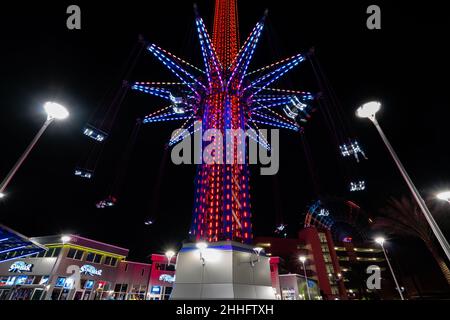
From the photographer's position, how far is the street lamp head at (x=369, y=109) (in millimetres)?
10234

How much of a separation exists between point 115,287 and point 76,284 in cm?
718

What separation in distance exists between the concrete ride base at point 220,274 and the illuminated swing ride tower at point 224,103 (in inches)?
33.6

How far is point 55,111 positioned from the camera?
10.7 meters

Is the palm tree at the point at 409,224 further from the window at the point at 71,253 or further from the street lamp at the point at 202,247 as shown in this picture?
the window at the point at 71,253

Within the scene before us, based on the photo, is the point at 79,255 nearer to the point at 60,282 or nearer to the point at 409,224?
the point at 60,282

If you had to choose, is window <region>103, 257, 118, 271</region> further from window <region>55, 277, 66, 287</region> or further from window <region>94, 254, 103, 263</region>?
Answer: window <region>55, 277, 66, 287</region>

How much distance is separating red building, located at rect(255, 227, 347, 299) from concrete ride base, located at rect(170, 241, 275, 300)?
4579 cm

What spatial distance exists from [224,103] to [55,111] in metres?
11.6

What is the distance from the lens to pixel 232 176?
51.8ft

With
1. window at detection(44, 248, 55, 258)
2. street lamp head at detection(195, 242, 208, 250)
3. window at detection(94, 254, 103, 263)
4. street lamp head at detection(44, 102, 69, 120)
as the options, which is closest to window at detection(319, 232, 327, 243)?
window at detection(94, 254, 103, 263)

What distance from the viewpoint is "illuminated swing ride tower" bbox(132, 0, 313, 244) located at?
49.0 feet

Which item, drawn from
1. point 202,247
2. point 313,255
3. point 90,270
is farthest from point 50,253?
point 313,255
